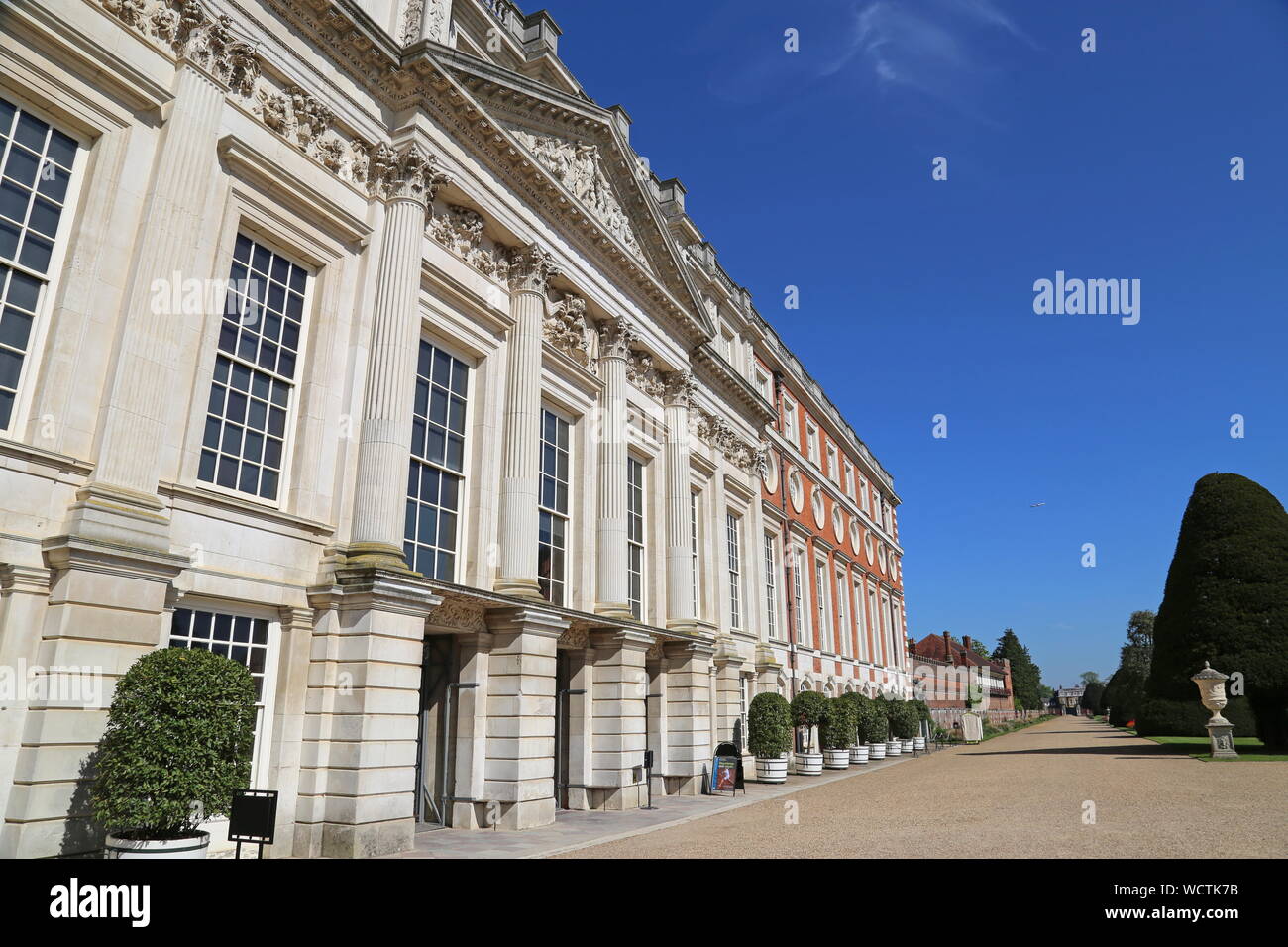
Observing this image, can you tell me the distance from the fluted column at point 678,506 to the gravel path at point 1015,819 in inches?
230

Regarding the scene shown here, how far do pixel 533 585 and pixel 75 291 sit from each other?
898cm

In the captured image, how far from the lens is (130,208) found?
34.3 ft

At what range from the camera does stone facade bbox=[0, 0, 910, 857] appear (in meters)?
9.41

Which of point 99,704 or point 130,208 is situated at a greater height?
point 130,208

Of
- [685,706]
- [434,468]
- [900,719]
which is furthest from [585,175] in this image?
[900,719]

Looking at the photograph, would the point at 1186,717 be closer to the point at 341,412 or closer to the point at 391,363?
the point at 391,363

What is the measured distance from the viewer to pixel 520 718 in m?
15.1

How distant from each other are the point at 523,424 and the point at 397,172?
5259mm

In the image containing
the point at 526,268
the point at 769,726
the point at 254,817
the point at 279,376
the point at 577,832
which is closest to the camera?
the point at 254,817
